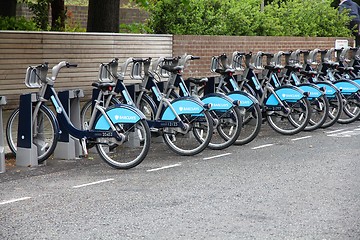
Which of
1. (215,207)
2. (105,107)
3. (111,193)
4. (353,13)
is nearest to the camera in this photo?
(215,207)

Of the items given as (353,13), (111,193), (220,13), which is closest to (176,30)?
(220,13)

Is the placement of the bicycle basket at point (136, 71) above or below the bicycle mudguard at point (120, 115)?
above

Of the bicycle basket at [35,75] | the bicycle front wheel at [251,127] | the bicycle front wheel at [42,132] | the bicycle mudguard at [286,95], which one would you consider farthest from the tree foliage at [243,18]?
the bicycle basket at [35,75]

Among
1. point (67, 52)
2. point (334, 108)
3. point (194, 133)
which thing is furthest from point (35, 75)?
point (67, 52)

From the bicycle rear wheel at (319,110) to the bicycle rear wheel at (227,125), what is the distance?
202 cm

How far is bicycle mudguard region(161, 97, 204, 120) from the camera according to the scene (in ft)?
36.0

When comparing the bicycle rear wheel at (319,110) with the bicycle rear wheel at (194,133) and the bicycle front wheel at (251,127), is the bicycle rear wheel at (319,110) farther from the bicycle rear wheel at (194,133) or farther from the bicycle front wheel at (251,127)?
the bicycle rear wheel at (194,133)

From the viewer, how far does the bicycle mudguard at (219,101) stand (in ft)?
38.2

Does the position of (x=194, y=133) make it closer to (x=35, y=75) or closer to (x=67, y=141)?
(x=67, y=141)

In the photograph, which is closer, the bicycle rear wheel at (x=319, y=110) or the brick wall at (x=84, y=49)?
the bicycle rear wheel at (x=319, y=110)

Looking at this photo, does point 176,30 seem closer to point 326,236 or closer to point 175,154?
point 175,154

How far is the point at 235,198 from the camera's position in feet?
27.1

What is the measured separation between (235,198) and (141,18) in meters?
24.9

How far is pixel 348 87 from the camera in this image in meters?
14.8
